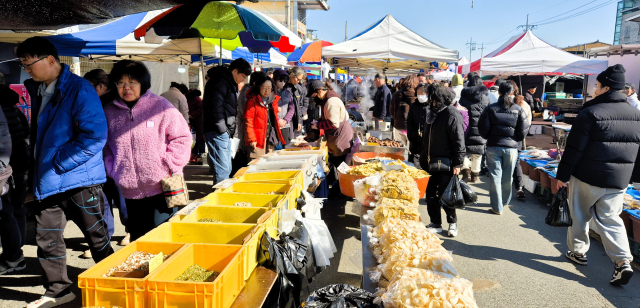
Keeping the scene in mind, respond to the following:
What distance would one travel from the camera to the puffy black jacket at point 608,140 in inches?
150

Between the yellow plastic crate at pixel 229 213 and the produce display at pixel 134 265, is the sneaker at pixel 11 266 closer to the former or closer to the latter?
the yellow plastic crate at pixel 229 213

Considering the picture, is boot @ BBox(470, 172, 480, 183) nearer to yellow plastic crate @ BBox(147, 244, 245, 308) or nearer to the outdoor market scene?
the outdoor market scene

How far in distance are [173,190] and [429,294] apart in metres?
2.09

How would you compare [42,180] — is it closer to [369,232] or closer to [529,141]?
[369,232]

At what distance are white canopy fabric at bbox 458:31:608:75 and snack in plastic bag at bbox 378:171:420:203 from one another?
7.65 metres

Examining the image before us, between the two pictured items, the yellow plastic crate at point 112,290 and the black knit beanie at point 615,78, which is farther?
the black knit beanie at point 615,78

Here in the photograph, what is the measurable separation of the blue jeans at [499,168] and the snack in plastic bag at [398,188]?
260 centimetres

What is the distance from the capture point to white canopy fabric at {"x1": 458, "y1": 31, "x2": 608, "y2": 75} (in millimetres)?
9884

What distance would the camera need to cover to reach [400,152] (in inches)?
239

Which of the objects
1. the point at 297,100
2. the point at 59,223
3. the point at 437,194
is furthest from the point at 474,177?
the point at 59,223

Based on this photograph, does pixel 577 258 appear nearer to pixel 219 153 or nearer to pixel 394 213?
pixel 394 213

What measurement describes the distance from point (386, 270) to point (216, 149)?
367cm

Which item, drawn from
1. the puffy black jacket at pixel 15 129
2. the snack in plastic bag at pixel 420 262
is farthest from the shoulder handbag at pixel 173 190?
the puffy black jacket at pixel 15 129

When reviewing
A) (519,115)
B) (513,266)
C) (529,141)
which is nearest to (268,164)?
(513,266)
